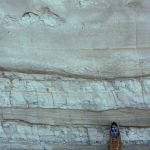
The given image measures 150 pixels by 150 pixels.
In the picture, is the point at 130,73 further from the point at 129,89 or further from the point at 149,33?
the point at 149,33

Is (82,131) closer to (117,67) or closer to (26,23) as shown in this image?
(117,67)

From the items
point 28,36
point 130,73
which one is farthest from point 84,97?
point 28,36

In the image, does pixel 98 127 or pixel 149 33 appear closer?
pixel 149 33

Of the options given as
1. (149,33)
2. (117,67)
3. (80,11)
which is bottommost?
(117,67)

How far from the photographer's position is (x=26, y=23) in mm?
4301

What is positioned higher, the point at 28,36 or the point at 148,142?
the point at 28,36

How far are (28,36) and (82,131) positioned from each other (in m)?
1.21

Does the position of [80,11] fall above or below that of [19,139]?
above

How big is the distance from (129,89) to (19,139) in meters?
1.37

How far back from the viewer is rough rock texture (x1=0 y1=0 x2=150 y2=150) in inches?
167

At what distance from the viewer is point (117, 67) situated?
14.3ft

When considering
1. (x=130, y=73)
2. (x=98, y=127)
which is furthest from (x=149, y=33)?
(x=98, y=127)

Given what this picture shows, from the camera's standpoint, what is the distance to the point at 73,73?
4.43 metres

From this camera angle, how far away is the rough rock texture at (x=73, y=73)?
4.24 metres
